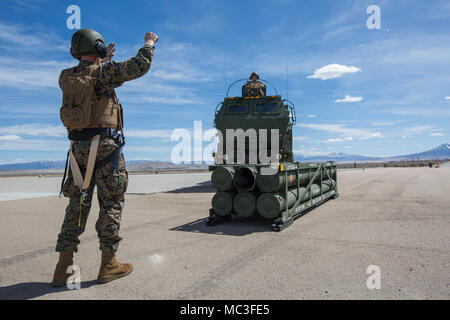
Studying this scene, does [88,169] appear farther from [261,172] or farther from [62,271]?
[261,172]

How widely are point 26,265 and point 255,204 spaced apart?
361 centimetres

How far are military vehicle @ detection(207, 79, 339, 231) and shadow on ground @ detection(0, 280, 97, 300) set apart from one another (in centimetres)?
316

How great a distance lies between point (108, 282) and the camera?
3.24 metres

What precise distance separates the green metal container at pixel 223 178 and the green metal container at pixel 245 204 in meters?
0.27

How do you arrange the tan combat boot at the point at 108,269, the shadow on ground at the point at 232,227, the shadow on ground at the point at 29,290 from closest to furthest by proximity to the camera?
the shadow on ground at the point at 29,290
the tan combat boot at the point at 108,269
the shadow on ground at the point at 232,227

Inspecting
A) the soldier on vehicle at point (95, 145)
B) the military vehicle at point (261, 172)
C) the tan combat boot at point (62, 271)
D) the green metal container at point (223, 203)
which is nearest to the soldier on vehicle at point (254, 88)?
the military vehicle at point (261, 172)

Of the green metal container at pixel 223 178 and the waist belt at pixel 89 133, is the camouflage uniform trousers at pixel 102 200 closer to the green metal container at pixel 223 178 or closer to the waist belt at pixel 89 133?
the waist belt at pixel 89 133

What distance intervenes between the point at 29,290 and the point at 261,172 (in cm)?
383

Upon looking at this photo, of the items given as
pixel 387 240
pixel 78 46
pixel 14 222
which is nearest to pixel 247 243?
pixel 387 240

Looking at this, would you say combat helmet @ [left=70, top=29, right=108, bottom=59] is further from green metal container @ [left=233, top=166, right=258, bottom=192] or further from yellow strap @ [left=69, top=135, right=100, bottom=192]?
green metal container @ [left=233, top=166, right=258, bottom=192]

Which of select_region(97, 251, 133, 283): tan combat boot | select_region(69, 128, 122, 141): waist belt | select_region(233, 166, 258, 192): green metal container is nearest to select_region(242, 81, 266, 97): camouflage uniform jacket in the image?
select_region(233, 166, 258, 192): green metal container

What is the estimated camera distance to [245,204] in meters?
5.93

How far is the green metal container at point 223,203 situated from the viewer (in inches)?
239

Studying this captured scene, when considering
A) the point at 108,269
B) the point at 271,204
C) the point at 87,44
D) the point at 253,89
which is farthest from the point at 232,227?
the point at 253,89
